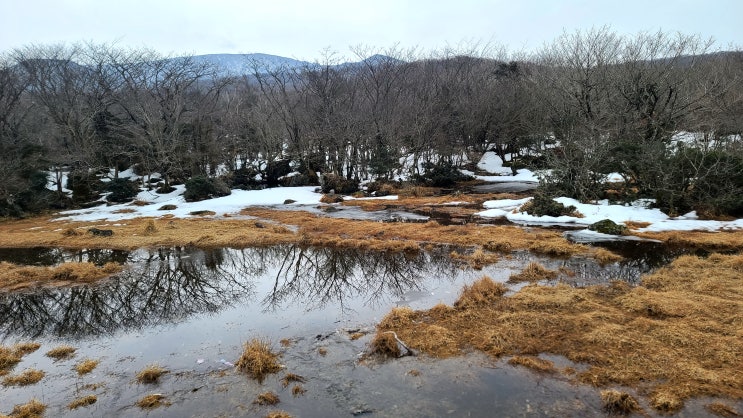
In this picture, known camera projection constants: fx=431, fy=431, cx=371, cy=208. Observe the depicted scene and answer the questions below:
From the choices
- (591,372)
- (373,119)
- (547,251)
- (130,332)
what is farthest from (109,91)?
(591,372)

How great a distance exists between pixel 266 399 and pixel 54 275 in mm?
8601

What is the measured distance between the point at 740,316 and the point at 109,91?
120 feet

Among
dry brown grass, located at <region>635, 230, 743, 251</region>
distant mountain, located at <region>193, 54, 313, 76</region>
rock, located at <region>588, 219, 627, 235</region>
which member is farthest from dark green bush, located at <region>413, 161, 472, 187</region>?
dry brown grass, located at <region>635, 230, 743, 251</region>

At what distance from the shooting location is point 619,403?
4809mm

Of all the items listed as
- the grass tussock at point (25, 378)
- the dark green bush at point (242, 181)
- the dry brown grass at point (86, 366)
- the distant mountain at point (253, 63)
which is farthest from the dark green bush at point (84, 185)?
the dry brown grass at point (86, 366)

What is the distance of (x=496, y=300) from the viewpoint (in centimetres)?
805

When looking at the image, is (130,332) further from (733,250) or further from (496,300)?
(733,250)

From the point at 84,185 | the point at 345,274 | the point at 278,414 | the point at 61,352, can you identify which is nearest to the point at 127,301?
the point at 61,352

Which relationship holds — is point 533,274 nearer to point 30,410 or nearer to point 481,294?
point 481,294

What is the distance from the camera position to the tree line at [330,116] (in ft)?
80.2

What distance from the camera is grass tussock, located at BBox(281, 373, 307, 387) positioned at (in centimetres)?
569

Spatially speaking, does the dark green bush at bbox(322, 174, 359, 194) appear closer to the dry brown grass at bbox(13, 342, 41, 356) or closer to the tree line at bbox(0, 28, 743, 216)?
the tree line at bbox(0, 28, 743, 216)

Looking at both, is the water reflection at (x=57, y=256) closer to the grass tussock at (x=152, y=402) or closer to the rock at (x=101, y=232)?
the rock at (x=101, y=232)

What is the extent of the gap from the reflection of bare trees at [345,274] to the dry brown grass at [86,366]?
3.02 meters
